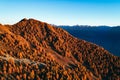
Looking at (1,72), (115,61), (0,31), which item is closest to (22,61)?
(1,72)

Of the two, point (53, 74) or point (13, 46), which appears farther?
point (13, 46)

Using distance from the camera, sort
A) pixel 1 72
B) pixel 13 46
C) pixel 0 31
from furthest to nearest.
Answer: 1. pixel 0 31
2. pixel 13 46
3. pixel 1 72

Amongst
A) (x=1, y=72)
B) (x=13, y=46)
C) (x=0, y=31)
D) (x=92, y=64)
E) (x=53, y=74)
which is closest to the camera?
(x=1, y=72)

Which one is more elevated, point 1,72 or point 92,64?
point 1,72

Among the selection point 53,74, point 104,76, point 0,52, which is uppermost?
point 0,52

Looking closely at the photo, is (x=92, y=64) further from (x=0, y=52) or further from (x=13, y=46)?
(x=0, y=52)

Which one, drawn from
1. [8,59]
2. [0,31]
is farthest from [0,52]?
[0,31]
